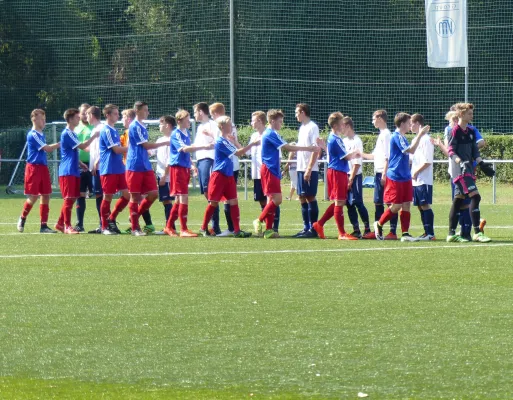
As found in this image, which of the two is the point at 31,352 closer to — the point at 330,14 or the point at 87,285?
the point at 87,285

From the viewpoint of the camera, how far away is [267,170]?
15.7m

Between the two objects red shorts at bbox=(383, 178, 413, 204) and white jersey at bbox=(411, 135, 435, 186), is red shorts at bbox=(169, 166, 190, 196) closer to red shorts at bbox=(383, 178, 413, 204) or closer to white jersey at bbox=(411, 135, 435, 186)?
red shorts at bbox=(383, 178, 413, 204)

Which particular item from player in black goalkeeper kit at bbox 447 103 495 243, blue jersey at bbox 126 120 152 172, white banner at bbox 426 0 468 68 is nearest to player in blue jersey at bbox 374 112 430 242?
player in black goalkeeper kit at bbox 447 103 495 243

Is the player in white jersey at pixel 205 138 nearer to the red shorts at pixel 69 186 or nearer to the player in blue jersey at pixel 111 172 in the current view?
the player in blue jersey at pixel 111 172

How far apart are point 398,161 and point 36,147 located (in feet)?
18.0

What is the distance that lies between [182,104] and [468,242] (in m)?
22.9

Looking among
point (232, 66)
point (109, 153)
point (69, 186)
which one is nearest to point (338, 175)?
point (109, 153)

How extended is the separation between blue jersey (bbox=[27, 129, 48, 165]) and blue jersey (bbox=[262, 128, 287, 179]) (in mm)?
3441

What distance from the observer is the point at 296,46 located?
36.8 m

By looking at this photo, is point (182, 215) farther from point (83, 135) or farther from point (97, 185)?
point (83, 135)

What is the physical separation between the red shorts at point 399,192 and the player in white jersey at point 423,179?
334 millimetres

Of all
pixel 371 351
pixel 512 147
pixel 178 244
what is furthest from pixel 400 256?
pixel 512 147

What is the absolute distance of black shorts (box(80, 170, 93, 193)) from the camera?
1795cm

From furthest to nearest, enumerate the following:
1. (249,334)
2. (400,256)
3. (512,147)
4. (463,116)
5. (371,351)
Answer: (512,147), (463,116), (400,256), (249,334), (371,351)
